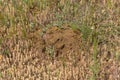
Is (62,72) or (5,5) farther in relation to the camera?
(5,5)

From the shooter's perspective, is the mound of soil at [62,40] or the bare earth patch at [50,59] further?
the mound of soil at [62,40]

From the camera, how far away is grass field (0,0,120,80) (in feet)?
11.6

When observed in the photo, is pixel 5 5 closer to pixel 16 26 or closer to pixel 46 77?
pixel 16 26

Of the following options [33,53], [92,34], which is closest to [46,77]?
[33,53]

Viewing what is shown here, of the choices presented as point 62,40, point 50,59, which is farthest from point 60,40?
point 50,59

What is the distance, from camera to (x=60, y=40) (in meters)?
3.84

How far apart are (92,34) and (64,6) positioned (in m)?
0.65

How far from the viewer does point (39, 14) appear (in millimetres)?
4238

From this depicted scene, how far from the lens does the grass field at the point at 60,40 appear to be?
3.55 metres

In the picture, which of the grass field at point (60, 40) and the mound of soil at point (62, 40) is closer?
the grass field at point (60, 40)

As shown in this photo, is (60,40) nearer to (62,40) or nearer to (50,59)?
(62,40)

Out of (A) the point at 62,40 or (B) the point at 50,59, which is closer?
(B) the point at 50,59

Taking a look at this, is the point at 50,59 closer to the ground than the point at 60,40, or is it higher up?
closer to the ground

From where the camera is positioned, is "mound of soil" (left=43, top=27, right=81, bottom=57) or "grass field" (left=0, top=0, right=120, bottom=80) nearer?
"grass field" (left=0, top=0, right=120, bottom=80)
